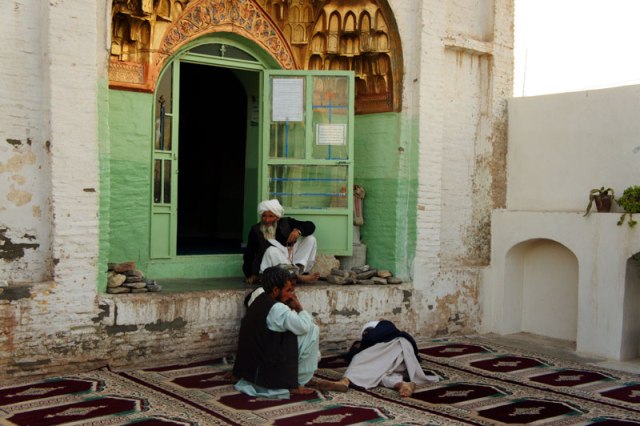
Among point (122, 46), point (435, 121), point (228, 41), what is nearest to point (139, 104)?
point (122, 46)

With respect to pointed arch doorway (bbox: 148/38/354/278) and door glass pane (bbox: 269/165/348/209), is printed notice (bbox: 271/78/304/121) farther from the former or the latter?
door glass pane (bbox: 269/165/348/209)

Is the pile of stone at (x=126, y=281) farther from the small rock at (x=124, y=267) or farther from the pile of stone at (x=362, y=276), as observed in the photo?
the pile of stone at (x=362, y=276)

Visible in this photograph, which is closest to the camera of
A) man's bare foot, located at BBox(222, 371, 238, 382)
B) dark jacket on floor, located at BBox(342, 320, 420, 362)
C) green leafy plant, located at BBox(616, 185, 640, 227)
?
man's bare foot, located at BBox(222, 371, 238, 382)

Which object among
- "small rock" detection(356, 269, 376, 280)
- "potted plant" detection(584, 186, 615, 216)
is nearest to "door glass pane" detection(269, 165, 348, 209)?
"small rock" detection(356, 269, 376, 280)

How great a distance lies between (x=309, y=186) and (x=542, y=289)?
10.5 feet

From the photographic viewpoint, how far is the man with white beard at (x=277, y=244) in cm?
771

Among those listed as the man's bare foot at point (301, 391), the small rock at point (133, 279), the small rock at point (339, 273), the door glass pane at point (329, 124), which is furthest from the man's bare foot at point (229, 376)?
the door glass pane at point (329, 124)

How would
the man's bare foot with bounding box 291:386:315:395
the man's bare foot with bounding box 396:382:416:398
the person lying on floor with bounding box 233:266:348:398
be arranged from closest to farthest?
the person lying on floor with bounding box 233:266:348:398
the man's bare foot with bounding box 291:386:315:395
the man's bare foot with bounding box 396:382:416:398

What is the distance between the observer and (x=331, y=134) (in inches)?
338

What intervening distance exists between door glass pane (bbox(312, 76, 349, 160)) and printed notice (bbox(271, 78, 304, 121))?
188 mm

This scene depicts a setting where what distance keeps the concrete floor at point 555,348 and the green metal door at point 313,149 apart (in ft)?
7.24

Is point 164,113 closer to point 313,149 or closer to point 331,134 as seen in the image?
point 313,149

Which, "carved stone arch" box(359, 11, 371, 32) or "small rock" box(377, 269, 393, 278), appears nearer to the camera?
"small rock" box(377, 269, 393, 278)

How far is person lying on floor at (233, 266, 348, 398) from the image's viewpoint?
5.98 meters
